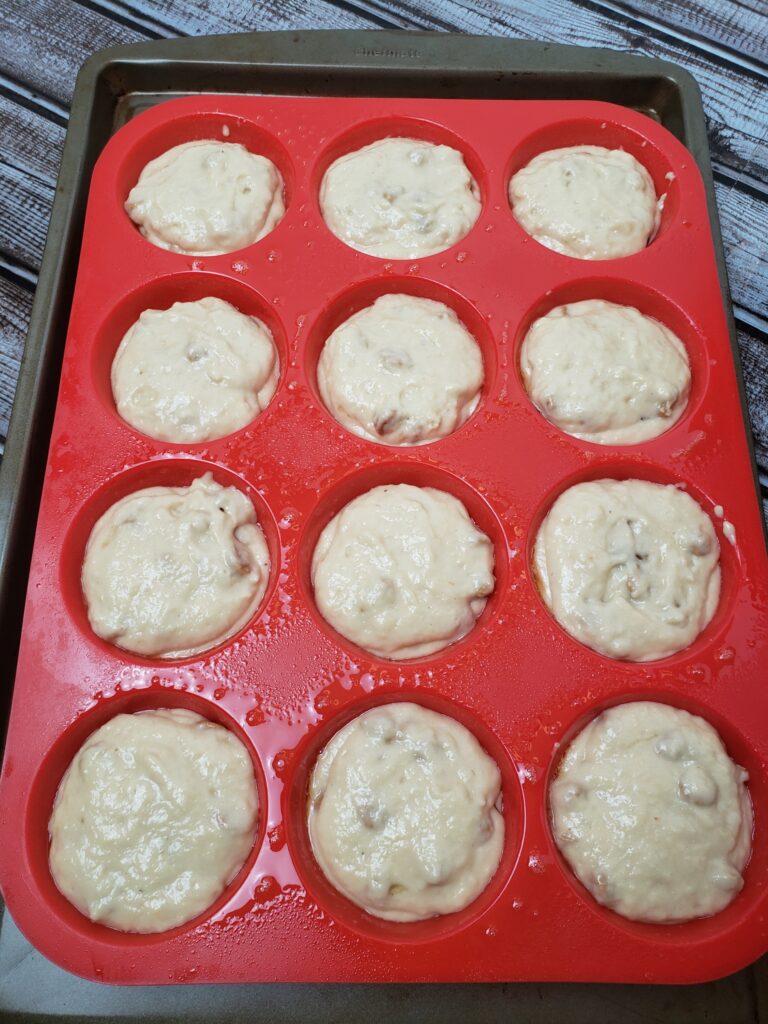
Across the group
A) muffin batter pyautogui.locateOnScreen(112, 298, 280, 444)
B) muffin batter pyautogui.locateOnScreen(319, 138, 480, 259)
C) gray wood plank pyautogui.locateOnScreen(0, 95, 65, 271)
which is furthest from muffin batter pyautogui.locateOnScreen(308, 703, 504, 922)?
gray wood plank pyautogui.locateOnScreen(0, 95, 65, 271)

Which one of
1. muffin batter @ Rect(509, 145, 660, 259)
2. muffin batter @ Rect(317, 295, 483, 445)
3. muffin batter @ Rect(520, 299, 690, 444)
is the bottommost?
muffin batter @ Rect(317, 295, 483, 445)

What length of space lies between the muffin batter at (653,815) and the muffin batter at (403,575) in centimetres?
38

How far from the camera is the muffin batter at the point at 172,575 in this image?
5.21 feet

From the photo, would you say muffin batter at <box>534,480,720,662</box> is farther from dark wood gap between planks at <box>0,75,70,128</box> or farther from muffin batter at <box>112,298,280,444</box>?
dark wood gap between planks at <box>0,75,70,128</box>

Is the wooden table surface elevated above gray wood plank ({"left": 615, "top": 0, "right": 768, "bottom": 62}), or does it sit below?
below

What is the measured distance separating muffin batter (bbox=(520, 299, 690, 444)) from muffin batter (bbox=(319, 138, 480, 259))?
0.41 metres

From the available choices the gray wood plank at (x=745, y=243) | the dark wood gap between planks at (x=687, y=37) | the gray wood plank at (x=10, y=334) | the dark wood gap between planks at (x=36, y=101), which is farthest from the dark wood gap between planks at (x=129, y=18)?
the gray wood plank at (x=745, y=243)

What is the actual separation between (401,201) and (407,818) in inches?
59.6

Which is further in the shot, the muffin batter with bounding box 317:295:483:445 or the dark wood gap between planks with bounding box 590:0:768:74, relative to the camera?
the dark wood gap between planks with bounding box 590:0:768:74

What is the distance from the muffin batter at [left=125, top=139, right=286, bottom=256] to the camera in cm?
197

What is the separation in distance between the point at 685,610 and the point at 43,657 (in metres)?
1.34

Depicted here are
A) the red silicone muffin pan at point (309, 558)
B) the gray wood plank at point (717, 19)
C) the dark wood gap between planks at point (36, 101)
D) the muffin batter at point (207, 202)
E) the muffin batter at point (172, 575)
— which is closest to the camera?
the red silicone muffin pan at point (309, 558)

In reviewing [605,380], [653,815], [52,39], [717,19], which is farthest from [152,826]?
[717,19]

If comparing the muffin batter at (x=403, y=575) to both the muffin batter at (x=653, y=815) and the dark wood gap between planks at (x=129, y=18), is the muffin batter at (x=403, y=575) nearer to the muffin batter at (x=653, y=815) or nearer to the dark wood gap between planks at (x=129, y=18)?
the muffin batter at (x=653, y=815)
